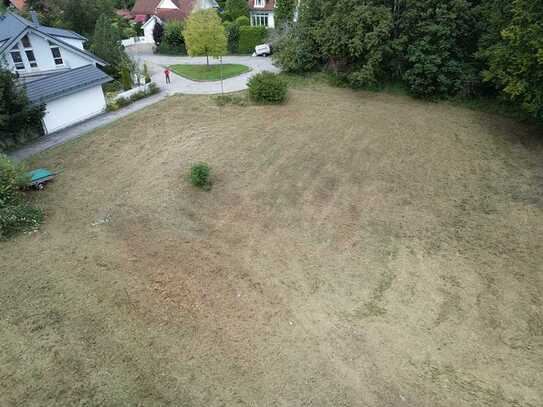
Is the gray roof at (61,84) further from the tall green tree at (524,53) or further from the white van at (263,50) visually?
the tall green tree at (524,53)

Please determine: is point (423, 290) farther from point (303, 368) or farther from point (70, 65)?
point (70, 65)

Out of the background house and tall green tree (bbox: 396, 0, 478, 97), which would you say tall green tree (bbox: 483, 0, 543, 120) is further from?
the background house

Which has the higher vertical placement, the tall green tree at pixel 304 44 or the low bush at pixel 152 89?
the tall green tree at pixel 304 44

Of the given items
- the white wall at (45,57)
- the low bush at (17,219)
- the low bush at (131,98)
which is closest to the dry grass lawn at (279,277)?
the low bush at (17,219)

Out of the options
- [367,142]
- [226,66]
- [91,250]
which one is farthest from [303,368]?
[226,66]

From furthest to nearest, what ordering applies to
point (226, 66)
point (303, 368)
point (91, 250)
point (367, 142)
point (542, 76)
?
point (226, 66), point (367, 142), point (542, 76), point (91, 250), point (303, 368)

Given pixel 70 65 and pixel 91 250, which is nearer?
pixel 91 250

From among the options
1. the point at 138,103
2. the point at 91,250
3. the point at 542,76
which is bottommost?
the point at 91,250

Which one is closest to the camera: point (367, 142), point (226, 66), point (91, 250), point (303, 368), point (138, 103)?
point (303, 368)
